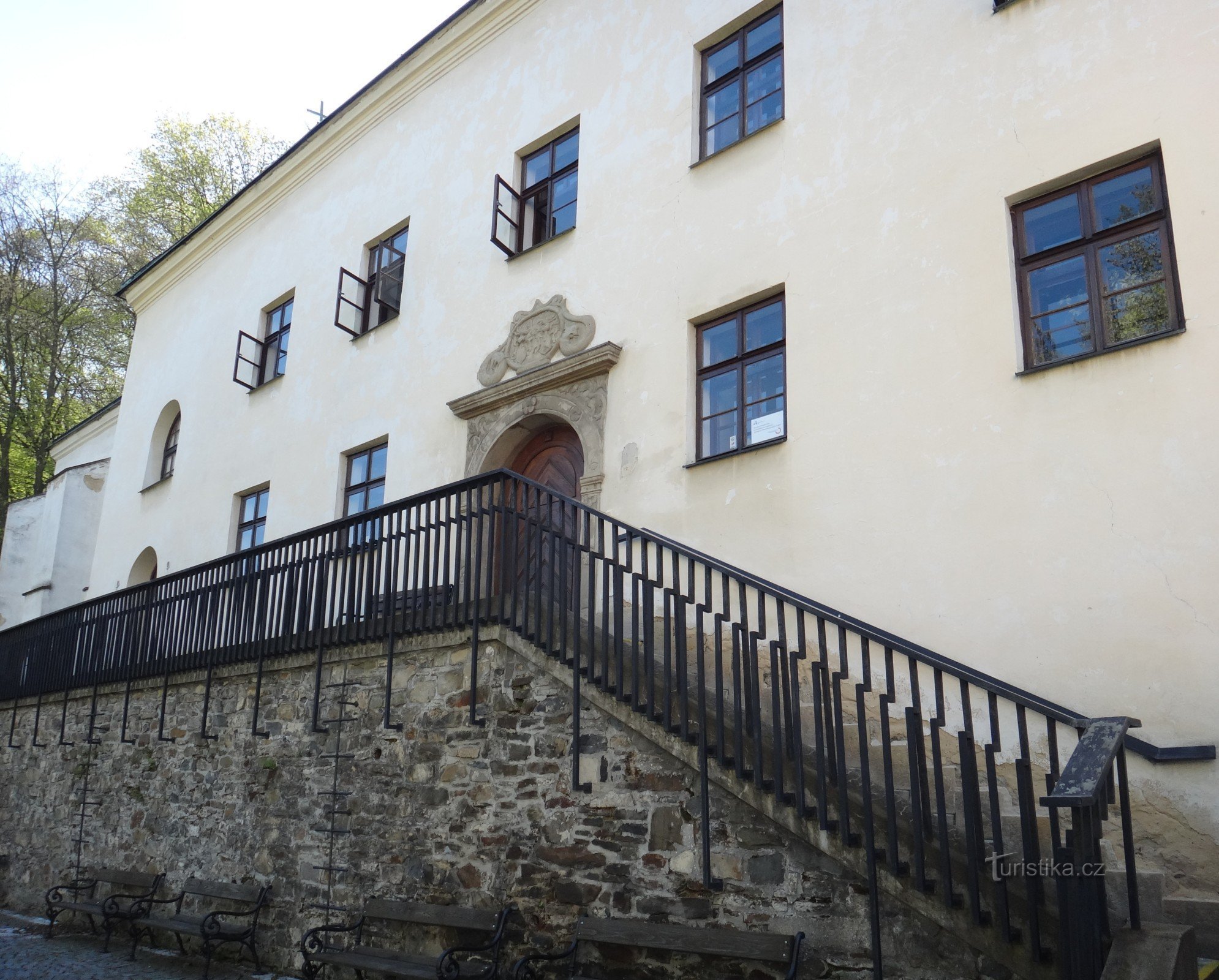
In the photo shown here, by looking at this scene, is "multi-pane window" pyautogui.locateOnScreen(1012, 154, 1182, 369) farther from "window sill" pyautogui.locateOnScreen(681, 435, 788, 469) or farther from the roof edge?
the roof edge

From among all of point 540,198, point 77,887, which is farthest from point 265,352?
point 77,887

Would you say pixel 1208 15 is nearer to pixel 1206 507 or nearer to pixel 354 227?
pixel 1206 507

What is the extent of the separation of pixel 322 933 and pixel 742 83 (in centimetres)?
831

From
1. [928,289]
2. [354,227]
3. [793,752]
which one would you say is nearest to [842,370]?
[928,289]

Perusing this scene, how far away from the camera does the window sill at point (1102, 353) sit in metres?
6.43

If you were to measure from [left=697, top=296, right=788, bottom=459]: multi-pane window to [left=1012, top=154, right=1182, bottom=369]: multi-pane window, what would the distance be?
2056mm

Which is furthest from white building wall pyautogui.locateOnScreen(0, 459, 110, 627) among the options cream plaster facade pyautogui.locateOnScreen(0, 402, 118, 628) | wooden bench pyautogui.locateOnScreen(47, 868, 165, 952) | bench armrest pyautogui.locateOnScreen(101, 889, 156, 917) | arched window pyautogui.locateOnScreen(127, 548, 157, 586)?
bench armrest pyautogui.locateOnScreen(101, 889, 156, 917)

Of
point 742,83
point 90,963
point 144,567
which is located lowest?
point 90,963

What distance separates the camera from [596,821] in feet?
21.0

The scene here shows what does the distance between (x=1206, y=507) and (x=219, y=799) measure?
857 cm

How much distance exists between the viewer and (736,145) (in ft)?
31.3

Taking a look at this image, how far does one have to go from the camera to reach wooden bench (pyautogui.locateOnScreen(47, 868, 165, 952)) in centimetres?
989

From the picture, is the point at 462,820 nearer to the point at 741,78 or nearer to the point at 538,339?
the point at 538,339

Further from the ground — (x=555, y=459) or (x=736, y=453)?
(x=555, y=459)
